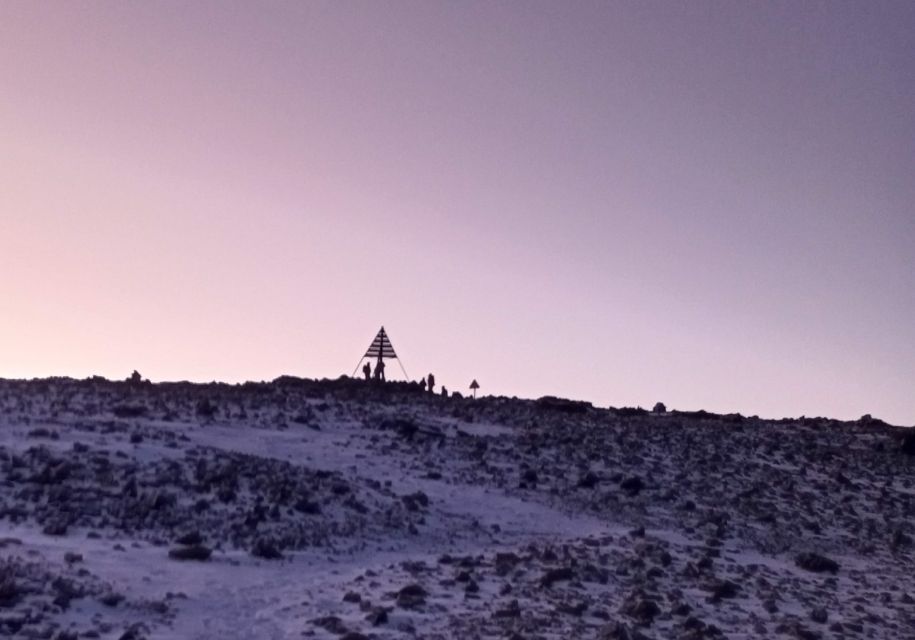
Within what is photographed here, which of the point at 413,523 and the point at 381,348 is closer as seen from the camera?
the point at 413,523

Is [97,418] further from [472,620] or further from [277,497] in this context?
[472,620]

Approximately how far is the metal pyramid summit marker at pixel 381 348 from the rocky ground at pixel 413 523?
7858 millimetres

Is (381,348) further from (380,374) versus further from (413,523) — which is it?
(413,523)

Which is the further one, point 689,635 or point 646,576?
point 646,576

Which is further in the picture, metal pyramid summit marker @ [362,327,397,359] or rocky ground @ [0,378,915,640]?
metal pyramid summit marker @ [362,327,397,359]

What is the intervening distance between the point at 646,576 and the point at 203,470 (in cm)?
974

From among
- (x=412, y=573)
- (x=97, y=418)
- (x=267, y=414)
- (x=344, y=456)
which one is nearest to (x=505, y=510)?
(x=344, y=456)

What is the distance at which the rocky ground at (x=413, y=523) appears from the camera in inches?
629

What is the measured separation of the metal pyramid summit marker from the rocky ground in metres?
7.86

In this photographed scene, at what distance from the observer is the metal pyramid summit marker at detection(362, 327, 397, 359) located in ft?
152

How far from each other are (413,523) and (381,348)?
2375 cm

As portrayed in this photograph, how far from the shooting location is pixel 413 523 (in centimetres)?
2303

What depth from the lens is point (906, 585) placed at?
23703mm

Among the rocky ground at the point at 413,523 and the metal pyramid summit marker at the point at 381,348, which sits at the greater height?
the metal pyramid summit marker at the point at 381,348
